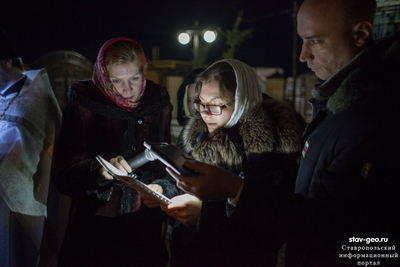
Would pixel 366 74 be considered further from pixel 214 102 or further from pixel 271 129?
pixel 214 102

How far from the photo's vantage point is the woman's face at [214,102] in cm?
184

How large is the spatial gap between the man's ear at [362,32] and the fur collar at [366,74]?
0.18 ft

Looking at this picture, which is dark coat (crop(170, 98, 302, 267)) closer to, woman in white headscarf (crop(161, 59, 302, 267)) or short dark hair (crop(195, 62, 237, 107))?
woman in white headscarf (crop(161, 59, 302, 267))

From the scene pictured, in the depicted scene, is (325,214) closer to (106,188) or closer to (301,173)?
(301,173)

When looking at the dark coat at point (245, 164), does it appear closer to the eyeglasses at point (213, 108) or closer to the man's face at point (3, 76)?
the eyeglasses at point (213, 108)

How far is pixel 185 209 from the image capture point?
5.32ft

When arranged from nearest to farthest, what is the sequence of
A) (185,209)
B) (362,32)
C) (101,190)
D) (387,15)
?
(362,32) → (185,209) → (101,190) → (387,15)

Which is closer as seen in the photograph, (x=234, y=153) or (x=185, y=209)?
(x=185, y=209)

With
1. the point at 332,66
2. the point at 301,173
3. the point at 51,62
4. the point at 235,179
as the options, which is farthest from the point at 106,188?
the point at 51,62

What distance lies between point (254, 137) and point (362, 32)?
79 cm

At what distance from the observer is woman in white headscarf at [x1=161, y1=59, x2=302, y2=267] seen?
162 centimetres

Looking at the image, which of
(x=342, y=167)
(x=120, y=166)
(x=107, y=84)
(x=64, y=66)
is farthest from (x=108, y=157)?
(x=64, y=66)

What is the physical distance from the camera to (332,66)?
127 cm

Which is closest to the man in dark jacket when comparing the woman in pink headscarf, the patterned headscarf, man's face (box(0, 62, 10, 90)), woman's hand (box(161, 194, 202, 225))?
woman's hand (box(161, 194, 202, 225))
